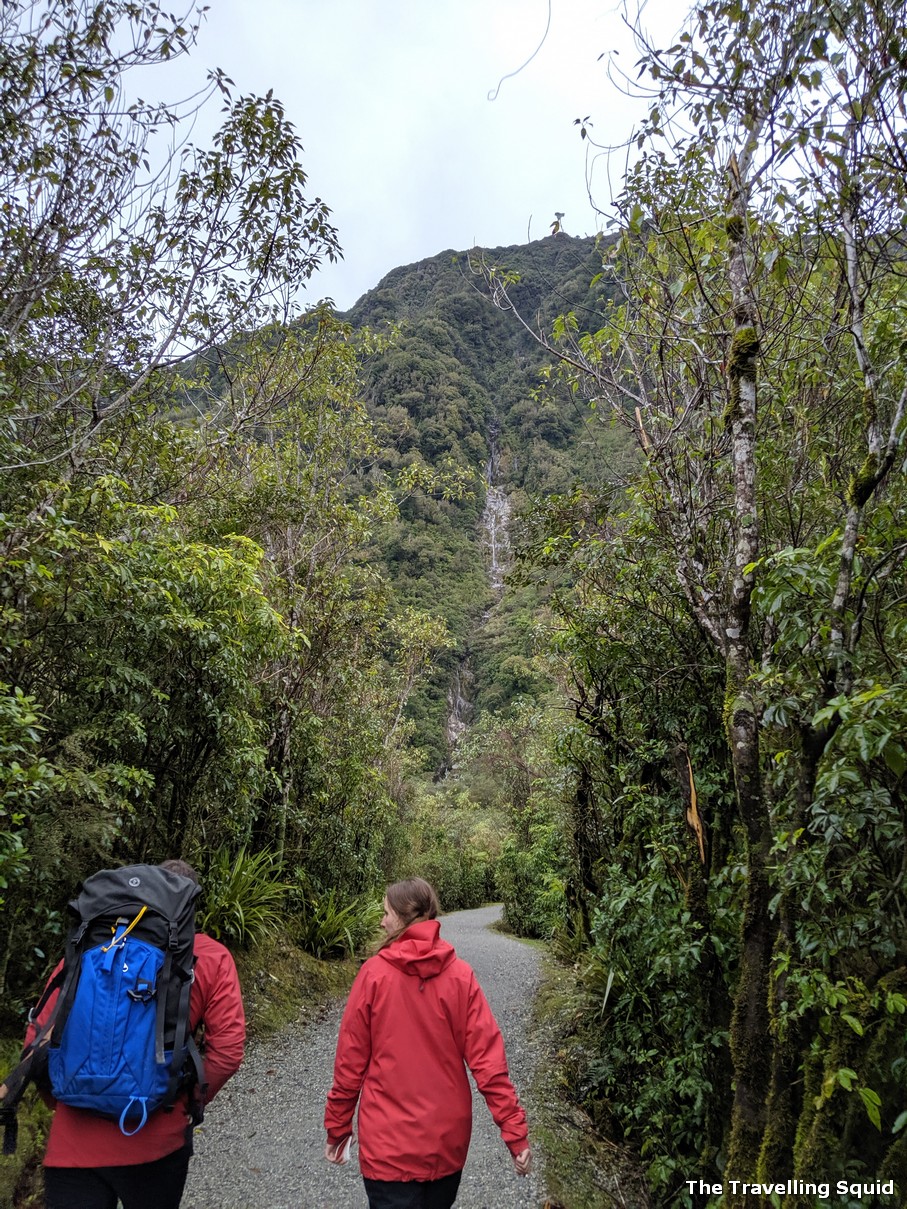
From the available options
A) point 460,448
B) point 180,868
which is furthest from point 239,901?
point 460,448

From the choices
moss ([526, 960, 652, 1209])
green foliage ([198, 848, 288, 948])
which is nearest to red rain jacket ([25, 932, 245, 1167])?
moss ([526, 960, 652, 1209])

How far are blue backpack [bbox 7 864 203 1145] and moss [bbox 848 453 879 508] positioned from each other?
2728 mm

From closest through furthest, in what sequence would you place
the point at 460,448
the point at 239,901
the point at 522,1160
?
the point at 522,1160
the point at 239,901
the point at 460,448

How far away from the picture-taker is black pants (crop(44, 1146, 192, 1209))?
6.47 ft

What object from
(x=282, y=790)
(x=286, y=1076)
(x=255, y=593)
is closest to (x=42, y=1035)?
(x=255, y=593)

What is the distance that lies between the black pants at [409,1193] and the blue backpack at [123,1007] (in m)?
0.63

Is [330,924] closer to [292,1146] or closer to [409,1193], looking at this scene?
[292,1146]

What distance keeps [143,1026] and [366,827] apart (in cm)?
856

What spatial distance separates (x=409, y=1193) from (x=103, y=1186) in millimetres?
911

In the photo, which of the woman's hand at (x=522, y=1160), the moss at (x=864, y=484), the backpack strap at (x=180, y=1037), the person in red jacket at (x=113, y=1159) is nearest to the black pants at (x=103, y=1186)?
the person in red jacket at (x=113, y=1159)

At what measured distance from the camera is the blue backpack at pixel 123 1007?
193cm

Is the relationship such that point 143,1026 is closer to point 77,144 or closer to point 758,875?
point 758,875

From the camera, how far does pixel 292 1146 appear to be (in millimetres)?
4301

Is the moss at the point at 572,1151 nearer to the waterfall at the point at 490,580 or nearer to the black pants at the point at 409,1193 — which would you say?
the black pants at the point at 409,1193
